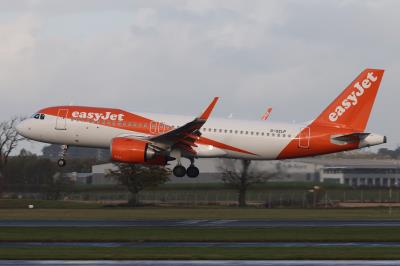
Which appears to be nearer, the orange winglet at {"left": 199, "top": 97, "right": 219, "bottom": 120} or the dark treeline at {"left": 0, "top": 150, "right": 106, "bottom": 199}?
the orange winglet at {"left": 199, "top": 97, "right": 219, "bottom": 120}

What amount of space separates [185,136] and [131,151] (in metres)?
3.75

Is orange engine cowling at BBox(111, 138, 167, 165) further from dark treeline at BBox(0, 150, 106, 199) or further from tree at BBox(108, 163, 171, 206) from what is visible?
dark treeline at BBox(0, 150, 106, 199)

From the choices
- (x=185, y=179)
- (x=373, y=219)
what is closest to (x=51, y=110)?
(x=373, y=219)

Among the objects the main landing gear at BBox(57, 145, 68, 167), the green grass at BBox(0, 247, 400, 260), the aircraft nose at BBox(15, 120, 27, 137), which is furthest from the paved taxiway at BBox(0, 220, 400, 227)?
the green grass at BBox(0, 247, 400, 260)

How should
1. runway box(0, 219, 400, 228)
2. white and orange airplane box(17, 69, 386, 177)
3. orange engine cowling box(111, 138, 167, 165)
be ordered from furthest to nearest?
white and orange airplane box(17, 69, 386, 177)
orange engine cowling box(111, 138, 167, 165)
runway box(0, 219, 400, 228)

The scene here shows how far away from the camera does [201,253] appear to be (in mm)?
33469

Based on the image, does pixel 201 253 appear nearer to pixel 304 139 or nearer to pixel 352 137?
pixel 304 139

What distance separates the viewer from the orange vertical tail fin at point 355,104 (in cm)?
5850

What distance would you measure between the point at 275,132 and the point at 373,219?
8915 millimetres

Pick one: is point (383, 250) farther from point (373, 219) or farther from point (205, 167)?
point (205, 167)

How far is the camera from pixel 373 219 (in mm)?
52719

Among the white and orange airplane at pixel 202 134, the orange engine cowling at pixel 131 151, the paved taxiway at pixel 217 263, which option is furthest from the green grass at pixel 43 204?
the paved taxiway at pixel 217 263

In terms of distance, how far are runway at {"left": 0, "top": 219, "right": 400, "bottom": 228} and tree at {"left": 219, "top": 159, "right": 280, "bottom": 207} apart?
2575cm

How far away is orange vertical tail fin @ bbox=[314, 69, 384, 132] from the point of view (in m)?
58.5
